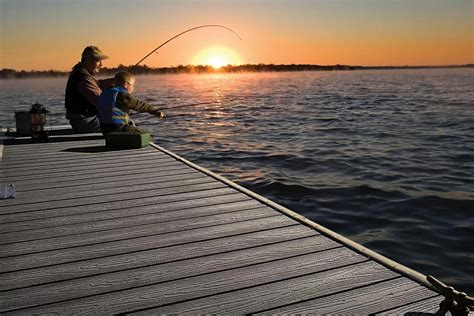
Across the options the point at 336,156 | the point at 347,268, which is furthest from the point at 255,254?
the point at 336,156

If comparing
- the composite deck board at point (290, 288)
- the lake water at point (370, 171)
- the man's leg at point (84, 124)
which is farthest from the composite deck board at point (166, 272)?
the man's leg at point (84, 124)

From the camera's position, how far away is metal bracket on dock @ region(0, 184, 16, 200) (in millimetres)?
5273

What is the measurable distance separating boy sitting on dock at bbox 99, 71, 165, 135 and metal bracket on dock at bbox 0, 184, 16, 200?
280cm

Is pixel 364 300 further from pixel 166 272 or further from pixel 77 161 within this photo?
pixel 77 161

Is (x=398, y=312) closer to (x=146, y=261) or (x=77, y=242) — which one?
(x=146, y=261)

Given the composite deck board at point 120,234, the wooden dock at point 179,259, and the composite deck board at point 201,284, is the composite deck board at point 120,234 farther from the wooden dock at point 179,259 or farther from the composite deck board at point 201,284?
the composite deck board at point 201,284

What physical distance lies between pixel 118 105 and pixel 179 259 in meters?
5.31

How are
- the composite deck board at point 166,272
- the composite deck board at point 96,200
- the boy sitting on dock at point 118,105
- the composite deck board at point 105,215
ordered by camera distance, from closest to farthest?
1. the composite deck board at point 166,272
2. the composite deck board at point 105,215
3. the composite deck board at point 96,200
4. the boy sitting on dock at point 118,105

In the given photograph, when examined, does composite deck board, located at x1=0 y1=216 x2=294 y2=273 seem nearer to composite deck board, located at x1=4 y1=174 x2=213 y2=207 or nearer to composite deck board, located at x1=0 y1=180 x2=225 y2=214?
composite deck board, located at x1=0 y1=180 x2=225 y2=214

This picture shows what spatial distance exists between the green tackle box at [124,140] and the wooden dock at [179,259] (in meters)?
2.65

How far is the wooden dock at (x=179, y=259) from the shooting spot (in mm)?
2908

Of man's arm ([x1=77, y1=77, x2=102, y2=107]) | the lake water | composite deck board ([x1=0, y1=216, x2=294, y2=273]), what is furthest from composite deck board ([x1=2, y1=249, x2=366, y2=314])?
man's arm ([x1=77, y1=77, x2=102, y2=107])

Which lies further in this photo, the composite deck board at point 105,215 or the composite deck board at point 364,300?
the composite deck board at point 105,215

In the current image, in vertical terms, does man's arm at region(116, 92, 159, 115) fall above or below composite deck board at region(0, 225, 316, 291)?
above
